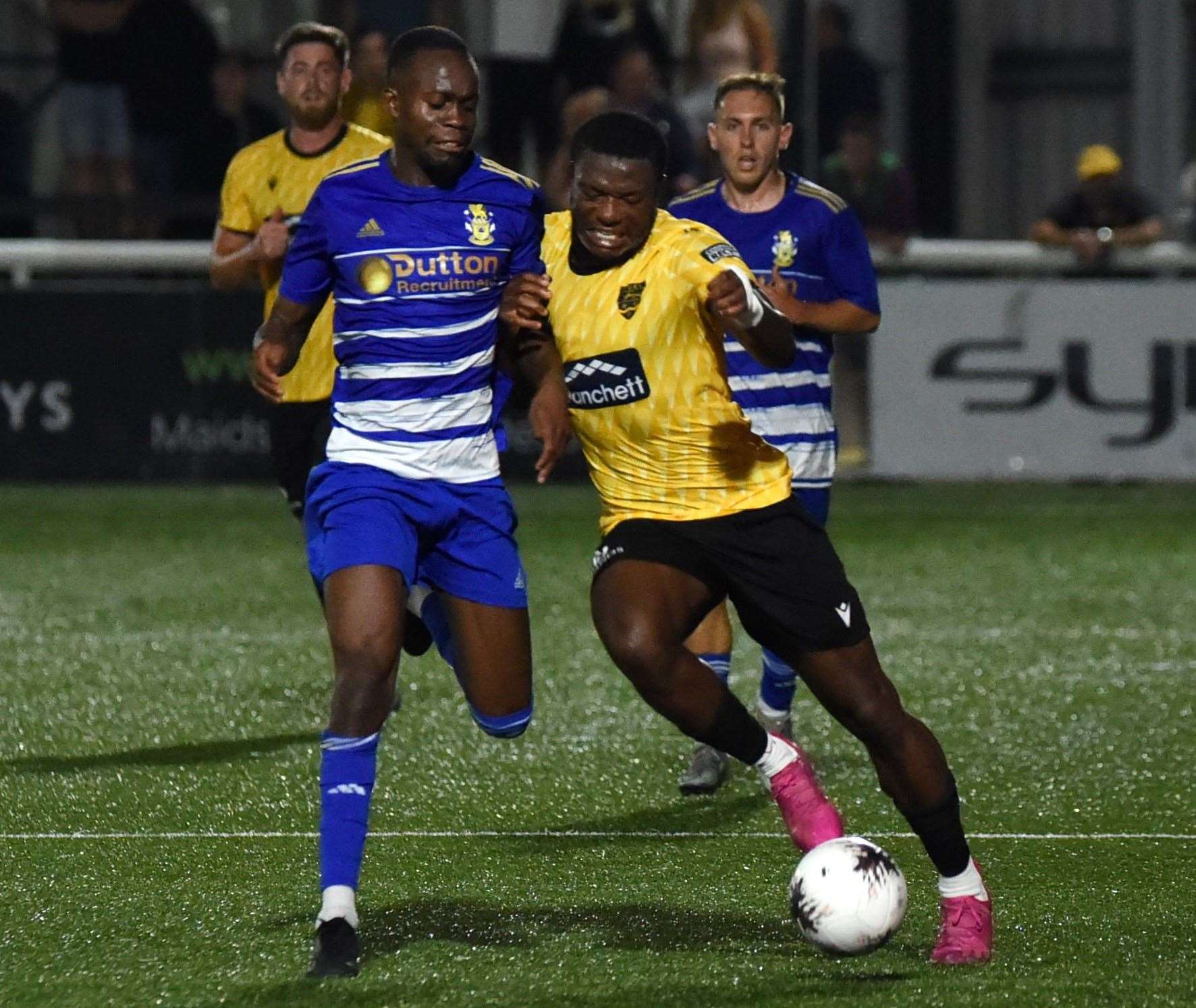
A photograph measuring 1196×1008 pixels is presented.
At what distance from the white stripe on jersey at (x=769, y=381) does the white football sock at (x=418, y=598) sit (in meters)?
1.63

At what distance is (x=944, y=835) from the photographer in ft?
16.9

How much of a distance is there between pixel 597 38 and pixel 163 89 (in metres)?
2.59

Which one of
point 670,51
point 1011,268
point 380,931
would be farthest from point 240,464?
point 380,931

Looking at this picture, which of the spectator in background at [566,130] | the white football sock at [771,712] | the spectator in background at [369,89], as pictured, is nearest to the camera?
the white football sock at [771,712]

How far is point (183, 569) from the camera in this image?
11.5 meters

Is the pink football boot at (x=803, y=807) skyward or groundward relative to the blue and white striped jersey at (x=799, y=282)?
groundward

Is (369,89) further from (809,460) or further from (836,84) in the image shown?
(809,460)

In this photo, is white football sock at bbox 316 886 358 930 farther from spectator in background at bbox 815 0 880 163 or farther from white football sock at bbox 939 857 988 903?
spectator in background at bbox 815 0 880 163

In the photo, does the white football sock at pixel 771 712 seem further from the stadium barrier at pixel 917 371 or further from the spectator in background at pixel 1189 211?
the spectator in background at pixel 1189 211

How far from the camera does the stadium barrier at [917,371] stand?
13.9 metres

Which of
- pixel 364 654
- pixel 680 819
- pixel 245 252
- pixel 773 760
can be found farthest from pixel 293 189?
pixel 773 760

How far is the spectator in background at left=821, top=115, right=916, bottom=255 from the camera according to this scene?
1439 centimetres

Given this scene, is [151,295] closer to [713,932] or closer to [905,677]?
[905,677]

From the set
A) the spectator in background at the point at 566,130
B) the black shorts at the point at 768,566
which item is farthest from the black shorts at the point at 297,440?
the spectator in background at the point at 566,130
